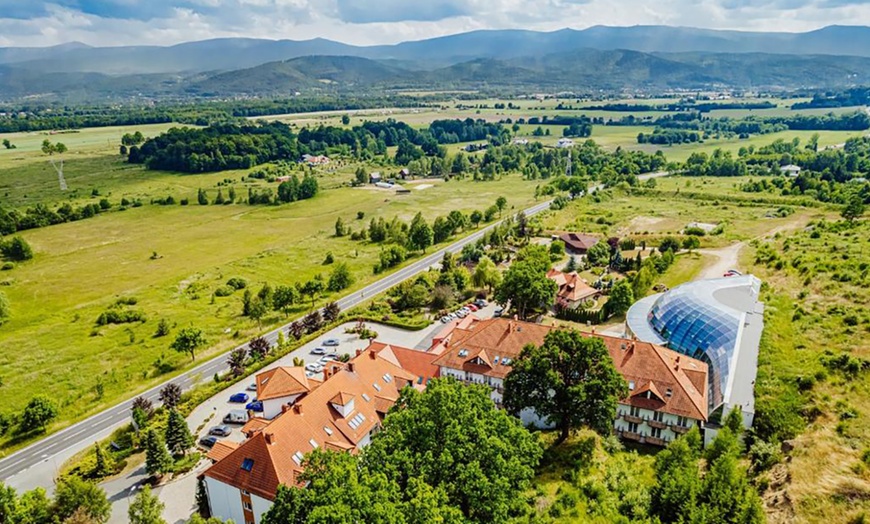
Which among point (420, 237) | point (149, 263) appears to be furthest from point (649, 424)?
point (149, 263)

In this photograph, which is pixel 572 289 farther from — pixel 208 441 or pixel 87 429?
pixel 87 429

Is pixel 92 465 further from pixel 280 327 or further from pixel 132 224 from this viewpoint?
pixel 132 224

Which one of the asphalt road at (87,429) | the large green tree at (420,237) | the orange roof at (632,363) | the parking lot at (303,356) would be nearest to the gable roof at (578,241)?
the large green tree at (420,237)

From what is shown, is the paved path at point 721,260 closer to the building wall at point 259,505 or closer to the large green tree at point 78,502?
the building wall at point 259,505

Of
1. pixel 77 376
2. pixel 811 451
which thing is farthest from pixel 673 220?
pixel 77 376

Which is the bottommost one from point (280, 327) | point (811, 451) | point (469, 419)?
point (280, 327)

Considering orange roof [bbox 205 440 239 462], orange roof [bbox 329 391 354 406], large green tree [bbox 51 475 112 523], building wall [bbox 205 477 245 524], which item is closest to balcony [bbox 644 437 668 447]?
orange roof [bbox 329 391 354 406]

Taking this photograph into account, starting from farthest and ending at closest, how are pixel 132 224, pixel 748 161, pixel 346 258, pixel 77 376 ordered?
pixel 748 161
pixel 132 224
pixel 346 258
pixel 77 376

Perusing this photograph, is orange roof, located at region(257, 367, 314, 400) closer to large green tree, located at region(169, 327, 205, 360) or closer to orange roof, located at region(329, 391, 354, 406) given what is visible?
orange roof, located at region(329, 391, 354, 406)
